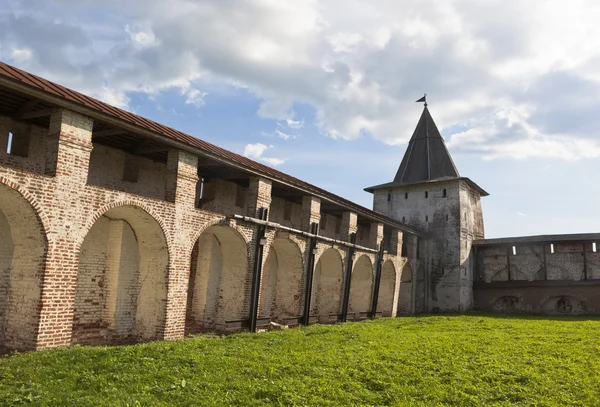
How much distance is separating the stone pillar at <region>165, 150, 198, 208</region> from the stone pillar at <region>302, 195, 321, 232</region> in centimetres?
516

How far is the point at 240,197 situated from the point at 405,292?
495 inches

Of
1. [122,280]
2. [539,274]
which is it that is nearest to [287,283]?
[122,280]

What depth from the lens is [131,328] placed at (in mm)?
11625

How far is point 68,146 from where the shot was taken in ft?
28.7

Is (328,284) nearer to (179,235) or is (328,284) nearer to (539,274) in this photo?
(179,235)

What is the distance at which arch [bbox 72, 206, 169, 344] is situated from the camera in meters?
10.7

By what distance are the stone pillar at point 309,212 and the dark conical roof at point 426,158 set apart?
1350 cm

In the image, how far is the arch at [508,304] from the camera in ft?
83.1

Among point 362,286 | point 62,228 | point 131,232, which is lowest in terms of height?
point 362,286

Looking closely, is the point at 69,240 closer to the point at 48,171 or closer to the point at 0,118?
the point at 48,171

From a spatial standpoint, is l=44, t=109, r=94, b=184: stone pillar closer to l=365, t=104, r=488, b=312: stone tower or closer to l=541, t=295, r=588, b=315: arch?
l=365, t=104, r=488, b=312: stone tower

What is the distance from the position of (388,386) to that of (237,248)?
23.8 ft

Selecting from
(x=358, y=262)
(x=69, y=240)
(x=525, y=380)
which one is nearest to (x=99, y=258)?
(x=69, y=240)

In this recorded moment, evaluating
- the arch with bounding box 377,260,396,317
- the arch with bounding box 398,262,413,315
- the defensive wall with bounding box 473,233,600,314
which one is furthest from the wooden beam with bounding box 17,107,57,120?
the defensive wall with bounding box 473,233,600,314
